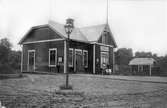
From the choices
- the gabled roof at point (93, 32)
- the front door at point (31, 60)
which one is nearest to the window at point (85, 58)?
the gabled roof at point (93, 32)

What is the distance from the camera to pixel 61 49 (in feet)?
72.3

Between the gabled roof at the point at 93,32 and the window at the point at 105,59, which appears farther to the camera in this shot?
the window at the point at 105,59

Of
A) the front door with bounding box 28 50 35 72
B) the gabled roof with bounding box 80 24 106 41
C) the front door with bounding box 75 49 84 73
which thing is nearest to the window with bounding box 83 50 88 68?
the front door with bounding box 75 49 84 73

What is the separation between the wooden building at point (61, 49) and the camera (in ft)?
73.5

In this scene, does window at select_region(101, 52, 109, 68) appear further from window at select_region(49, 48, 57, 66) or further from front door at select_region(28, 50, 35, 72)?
front door at select_region(28, 50, 35, 72)

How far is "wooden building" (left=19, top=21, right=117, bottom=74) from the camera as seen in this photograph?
73.5 ft

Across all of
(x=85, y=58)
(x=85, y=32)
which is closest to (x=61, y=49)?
(x=85, y=58)

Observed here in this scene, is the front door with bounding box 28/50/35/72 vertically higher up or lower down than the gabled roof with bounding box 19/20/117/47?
lower down

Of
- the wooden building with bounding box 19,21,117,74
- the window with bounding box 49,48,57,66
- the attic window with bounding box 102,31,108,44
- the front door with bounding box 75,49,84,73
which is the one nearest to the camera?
the wooden building with bounding box 19,21,117,74

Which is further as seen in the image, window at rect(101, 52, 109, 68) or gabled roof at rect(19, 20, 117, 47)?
window at rect(101, 52, 109, 68)

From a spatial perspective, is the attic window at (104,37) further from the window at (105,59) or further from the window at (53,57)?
the window at (53,57)

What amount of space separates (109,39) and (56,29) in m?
7.86

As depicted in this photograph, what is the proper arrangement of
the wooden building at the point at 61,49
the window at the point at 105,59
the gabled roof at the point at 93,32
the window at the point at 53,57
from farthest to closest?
the window at the point at 105,59, the gabled roof at the point at 93,32, the window at the point at 53,57, the wooden building at the point at 61,49

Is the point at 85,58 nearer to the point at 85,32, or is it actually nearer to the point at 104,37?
the point at 104,37
